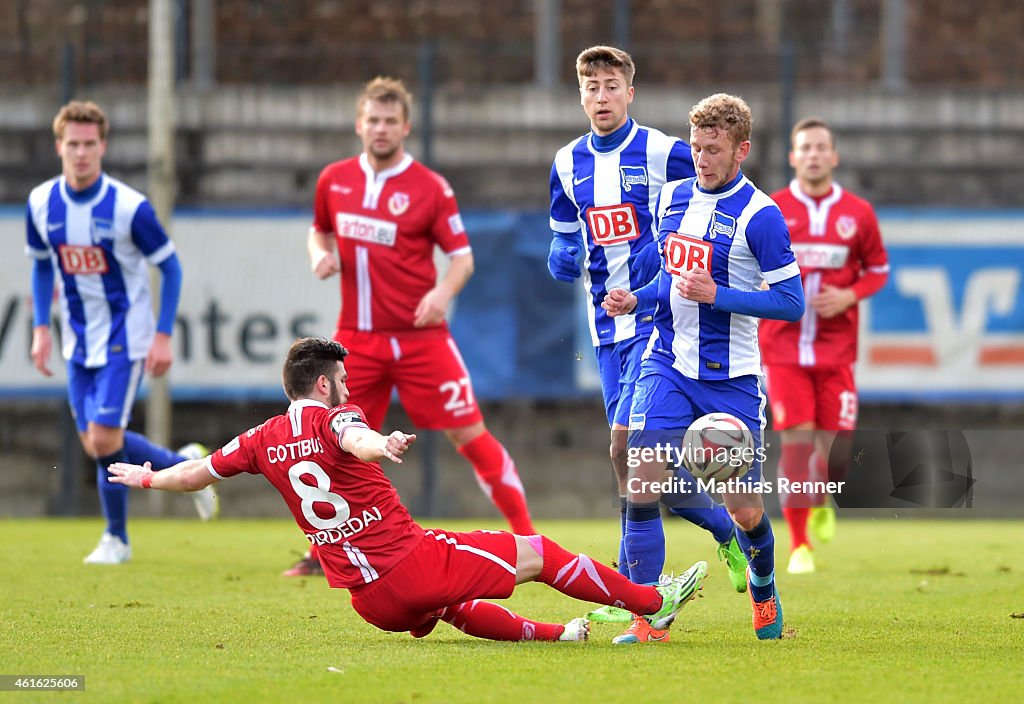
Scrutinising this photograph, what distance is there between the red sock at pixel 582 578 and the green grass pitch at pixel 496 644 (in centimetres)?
19

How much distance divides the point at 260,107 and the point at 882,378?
19.5 feet

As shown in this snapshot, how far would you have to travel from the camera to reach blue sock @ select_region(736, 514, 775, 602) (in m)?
5.58

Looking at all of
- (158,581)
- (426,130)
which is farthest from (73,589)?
(426,130)

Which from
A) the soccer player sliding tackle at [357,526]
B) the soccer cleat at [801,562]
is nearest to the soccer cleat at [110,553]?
the soccer player sliding tackle at [357,526]

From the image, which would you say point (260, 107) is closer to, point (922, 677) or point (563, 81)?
point (563, 81)

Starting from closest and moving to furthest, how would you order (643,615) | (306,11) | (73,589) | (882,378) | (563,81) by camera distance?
(643,615) < (73,589) < (882,378) < (563,81) < (306,11)

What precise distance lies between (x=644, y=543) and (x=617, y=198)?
1.54 m

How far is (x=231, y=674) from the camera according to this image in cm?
476

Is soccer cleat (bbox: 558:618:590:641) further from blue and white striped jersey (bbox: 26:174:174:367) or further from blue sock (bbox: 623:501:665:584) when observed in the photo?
blue and white striped jersey (bbox: 26:174:174:367)

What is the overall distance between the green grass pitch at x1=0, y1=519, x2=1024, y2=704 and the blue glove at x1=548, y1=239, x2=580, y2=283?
1.42 metres

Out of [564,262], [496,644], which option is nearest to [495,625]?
[496,644]

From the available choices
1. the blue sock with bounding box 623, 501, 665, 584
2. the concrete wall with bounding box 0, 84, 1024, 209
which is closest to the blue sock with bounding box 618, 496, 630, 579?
the blue sock with bounding box 623, 501, 665, 584

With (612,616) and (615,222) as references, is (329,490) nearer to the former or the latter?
(612,616)

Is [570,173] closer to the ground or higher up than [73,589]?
higher up
